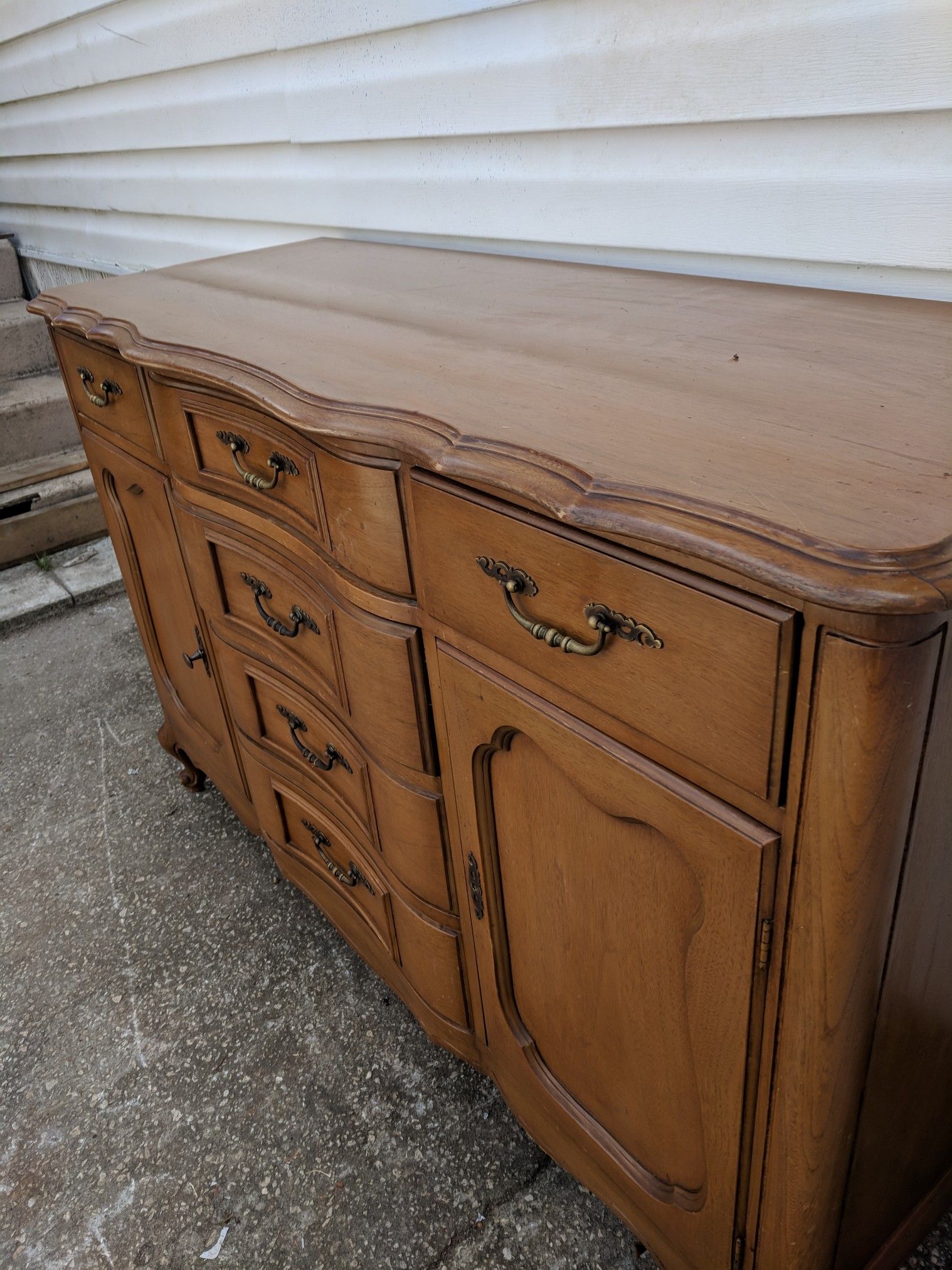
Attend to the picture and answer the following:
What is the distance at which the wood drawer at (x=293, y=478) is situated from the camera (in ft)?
3.26

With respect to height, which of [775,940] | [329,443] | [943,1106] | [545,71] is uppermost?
[545,71]

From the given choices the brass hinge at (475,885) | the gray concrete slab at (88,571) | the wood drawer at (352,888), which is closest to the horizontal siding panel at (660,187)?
the brass hinge at (475,885)

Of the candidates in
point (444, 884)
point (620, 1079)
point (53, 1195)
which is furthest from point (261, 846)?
point (620, 1079)

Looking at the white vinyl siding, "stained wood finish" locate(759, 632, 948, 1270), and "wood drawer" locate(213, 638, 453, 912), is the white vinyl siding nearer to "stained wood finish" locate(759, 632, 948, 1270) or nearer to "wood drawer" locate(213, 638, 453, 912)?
"stained wood finish" locate(759, 632, 948, 1270)

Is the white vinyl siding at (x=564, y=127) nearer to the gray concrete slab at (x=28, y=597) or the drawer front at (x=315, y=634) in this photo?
the drawer front at (x=315, y=634)

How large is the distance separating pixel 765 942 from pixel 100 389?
1486 millimetres

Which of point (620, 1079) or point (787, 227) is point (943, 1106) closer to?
point (620, 1079)

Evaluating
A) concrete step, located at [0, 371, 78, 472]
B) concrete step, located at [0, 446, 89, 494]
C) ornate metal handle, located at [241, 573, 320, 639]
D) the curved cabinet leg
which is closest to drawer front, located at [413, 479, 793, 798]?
ornate metal handle, located at [241, 573, 320, 639]

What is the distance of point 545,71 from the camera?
4.88ft

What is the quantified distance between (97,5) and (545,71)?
203 cm

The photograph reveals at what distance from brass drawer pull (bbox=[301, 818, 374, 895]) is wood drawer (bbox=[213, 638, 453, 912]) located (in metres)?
0.08

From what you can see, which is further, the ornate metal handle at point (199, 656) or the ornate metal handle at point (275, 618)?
the ornate metal handle at point (199, 656)

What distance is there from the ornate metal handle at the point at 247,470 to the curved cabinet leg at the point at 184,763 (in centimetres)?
108

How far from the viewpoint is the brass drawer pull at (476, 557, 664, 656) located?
2.41ft
